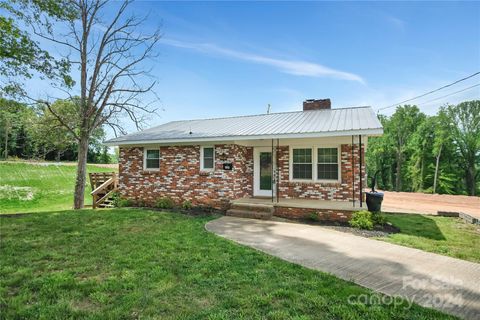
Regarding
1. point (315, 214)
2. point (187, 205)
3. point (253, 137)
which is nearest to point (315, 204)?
point (315, 214)

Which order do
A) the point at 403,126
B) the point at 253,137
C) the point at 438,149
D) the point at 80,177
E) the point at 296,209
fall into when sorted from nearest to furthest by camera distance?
1. the point at 296,209
2. the point at 253,137
3. the point at 80,177
4. the point at 438,149
5. the point at 403,126

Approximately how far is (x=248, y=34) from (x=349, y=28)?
4.56 m

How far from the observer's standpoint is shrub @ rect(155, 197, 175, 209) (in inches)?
414

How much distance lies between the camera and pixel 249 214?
880 centimetres

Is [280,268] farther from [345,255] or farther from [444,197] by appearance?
[444,197]

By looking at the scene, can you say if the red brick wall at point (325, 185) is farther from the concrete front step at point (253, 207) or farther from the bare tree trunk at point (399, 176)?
the bare tree trunk at point (399, 176)

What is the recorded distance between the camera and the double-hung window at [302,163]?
33.4 ft

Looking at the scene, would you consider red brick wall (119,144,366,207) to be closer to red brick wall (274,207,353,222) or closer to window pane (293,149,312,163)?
window pane (293,149,312,163)

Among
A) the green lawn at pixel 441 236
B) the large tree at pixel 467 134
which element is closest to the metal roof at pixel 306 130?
the green lawn at pixel 441 236

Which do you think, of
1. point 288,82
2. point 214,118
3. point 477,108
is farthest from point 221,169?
point 477,108

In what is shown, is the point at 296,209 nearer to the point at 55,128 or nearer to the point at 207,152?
the point at 207,152

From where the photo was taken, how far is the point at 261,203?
9188 millimetres

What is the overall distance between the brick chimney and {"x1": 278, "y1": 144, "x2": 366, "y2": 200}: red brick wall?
393 cm

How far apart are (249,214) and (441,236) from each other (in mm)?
5509
